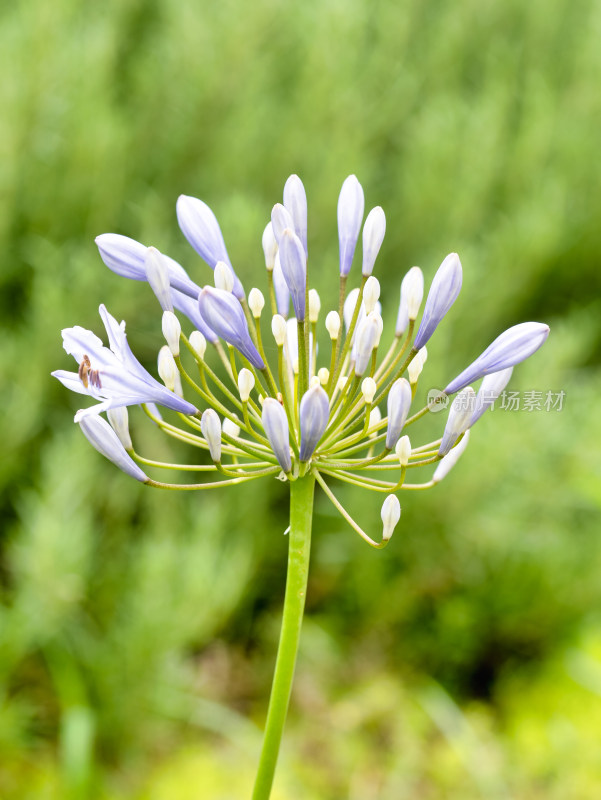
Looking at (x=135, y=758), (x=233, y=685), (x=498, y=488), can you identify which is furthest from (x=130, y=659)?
(x=498, y=488)

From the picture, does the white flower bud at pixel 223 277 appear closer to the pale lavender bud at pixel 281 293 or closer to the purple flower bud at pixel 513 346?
the pale lavender bud at pixel 281 293

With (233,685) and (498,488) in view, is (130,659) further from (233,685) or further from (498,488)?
(498,488)

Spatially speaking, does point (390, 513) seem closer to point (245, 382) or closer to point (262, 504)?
point (245, 382)

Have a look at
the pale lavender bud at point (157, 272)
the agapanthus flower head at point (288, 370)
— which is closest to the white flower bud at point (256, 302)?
the agapanthus flower head at point (288, 370)

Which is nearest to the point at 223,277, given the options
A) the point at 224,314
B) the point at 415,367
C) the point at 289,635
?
the point at 224,314

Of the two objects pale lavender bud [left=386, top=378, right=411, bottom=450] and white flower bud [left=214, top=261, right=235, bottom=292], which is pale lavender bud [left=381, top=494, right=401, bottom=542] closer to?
pale lavender bud [left=386, top=378, right=411, bottom=450]

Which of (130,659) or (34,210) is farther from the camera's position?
(34,210)
